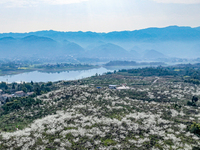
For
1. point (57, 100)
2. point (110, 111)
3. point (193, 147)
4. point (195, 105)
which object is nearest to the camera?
point (193, 147)

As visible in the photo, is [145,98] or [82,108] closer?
[82,108]

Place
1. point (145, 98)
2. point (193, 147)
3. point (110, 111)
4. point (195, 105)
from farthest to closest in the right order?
point (145, 98), point (195, 105), point (110, 111), point (193, 147)

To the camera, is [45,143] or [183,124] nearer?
[45,143]

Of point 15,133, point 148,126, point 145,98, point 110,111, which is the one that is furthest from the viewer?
point 145,98

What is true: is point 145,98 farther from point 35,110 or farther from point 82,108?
point 35,110

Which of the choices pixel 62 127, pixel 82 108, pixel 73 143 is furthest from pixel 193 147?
pixel 82 108

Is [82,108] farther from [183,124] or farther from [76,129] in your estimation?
[183,124]

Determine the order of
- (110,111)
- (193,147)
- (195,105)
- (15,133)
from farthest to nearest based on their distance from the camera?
(195,105) < (110,111) < (15,133) < (193,147)

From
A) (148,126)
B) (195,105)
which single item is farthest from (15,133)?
(195,105)
